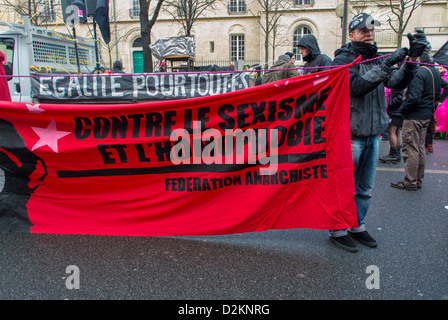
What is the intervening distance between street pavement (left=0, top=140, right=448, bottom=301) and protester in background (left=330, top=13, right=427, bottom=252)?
0.32 meters

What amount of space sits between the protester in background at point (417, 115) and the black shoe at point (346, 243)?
2.38 m

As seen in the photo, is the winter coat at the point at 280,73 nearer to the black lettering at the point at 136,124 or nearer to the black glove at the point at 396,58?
the black glove at the point at 396,58

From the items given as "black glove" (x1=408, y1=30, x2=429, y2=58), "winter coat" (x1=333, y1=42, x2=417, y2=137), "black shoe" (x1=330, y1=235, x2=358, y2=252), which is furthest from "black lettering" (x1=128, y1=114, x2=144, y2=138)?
"black glove" (x1=408, y1=30, x2=429, y2=58)

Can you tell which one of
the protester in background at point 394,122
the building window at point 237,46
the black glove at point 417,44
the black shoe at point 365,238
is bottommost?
the black shoe at point 365,238

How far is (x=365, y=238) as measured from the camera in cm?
316

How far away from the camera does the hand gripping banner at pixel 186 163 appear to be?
9.47 ft

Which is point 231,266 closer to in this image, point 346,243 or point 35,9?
point 346,243

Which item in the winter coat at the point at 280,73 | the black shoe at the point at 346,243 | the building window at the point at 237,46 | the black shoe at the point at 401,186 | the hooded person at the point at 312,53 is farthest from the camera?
the building window at the point at 237,46

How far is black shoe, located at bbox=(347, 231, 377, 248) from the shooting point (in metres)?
3.10

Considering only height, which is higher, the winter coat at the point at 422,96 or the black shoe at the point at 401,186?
the winter coat at the point at 422,96

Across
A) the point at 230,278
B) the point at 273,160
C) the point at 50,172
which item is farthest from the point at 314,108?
the point at 50,172

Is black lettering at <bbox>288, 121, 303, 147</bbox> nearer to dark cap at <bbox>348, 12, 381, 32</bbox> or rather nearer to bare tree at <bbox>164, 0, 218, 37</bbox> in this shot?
dark cap at <bbox>348, 12, 381, 32</bbox>

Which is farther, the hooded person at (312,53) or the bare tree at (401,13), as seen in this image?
the bare tree at (401,13)

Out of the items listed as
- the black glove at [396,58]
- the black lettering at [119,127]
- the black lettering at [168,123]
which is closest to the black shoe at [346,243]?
the black glove at [396,58]
